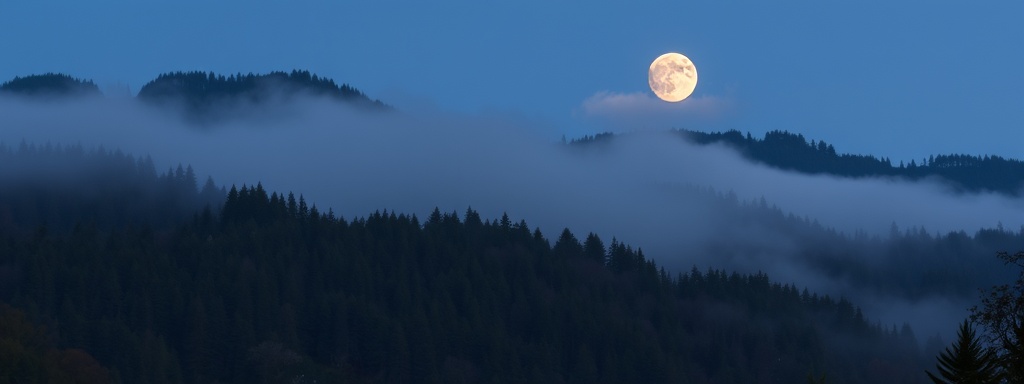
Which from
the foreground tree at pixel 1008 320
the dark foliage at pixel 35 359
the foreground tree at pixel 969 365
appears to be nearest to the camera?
the foreground tree at pixel 1008 320

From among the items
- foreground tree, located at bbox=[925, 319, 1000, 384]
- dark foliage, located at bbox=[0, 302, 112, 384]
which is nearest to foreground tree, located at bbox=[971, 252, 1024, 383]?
foreground tree, located at bbox=[925, 319, 1000, 384]

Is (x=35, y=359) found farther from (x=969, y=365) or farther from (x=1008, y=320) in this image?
(x=1008, y=320)

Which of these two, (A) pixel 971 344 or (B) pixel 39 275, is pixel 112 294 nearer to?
(B) pixel 39 275

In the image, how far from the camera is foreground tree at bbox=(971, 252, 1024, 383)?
38750mm

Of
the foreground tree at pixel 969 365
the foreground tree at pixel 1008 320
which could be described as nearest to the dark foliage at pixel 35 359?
the foreground tree at pixel 969 365

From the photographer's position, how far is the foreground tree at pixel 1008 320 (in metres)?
38.8

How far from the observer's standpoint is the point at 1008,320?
3966 cm

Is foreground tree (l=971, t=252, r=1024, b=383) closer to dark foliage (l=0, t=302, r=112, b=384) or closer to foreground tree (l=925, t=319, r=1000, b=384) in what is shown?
foreground tree (l=925, t=319, r=1000, b=384)

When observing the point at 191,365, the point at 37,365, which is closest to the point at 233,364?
the point at 191,365

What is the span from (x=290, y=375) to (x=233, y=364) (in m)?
7.19

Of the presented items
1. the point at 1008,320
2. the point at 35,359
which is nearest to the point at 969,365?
the point at 1008,320

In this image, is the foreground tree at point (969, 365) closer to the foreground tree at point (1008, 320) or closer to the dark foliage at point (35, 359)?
the foreground tree at point (1008, 320)

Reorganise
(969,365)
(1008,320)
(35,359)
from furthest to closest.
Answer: (35,359) < (969,365) < (1008,320)

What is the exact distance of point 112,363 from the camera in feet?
573
